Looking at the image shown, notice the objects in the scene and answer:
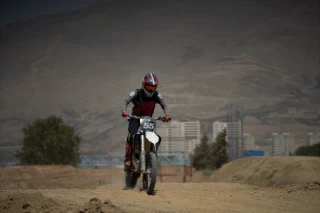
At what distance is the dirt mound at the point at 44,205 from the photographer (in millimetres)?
9445

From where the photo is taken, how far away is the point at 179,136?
14888 centimetres

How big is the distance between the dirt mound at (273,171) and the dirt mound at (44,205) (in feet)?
38.8

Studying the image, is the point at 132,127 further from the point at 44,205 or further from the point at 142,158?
the point at 44,205

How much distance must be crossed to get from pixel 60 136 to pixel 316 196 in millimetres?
49131

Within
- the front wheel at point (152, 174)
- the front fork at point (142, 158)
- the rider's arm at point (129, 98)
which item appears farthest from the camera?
the rider's arm at point (129, 98)

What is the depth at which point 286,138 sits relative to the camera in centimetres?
13150

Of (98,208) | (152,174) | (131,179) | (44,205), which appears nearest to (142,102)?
(152,174)

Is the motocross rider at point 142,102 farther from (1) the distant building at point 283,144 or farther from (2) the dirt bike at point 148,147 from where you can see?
(1) the distant building at point 283,144

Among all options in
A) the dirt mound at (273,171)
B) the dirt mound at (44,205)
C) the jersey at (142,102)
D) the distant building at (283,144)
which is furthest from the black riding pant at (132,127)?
the distant building at (283,144)

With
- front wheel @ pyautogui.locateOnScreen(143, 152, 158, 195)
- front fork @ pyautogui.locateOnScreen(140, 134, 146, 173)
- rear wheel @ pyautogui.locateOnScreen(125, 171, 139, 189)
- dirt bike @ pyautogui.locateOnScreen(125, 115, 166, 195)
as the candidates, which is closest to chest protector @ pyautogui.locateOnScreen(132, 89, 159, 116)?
dirt bike @ pyautogui.locateOnScreen(125, 115, 166, 195)

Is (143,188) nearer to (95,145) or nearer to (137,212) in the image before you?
(137,212)

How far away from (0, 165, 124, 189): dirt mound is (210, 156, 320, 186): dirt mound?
10.5 metres

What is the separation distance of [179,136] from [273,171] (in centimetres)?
12211

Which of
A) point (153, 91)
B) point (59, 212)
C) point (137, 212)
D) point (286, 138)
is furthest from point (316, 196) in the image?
point (286, 138)
